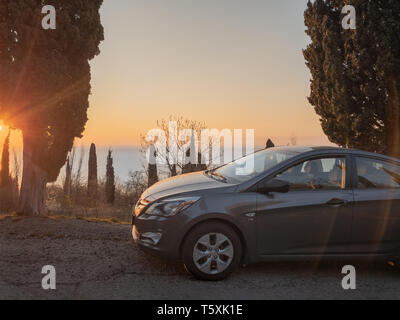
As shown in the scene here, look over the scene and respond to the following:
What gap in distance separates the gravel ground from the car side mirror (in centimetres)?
109

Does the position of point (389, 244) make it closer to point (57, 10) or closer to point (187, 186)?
point (187, 186)

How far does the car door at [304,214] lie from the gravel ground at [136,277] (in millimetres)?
438

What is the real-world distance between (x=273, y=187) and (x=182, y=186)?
119cm

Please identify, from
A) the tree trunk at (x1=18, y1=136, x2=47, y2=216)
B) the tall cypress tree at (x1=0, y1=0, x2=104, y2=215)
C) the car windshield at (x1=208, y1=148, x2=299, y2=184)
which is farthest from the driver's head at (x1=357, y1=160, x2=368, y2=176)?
the tree trunk at (x1=18, y1=136, x2=47, y2=216)

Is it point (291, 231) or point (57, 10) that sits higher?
point (57, 10)

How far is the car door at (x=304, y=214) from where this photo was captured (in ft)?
17.2

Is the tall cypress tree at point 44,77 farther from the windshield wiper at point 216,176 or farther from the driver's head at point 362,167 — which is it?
the driver's head at point 362,167

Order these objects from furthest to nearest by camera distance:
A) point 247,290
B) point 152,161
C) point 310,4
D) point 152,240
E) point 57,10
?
point 152,161 → point 310,4 → point 57,10 → point 152,240 → point 247,290

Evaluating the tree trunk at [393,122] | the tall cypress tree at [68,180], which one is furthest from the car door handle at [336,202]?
the tall cypress tree at [68,180]

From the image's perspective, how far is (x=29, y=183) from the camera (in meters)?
11.4

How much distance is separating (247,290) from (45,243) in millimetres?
3266

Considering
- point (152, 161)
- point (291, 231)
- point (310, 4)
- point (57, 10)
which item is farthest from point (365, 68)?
point (152, 161)

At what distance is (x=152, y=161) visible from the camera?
35.8 meters
